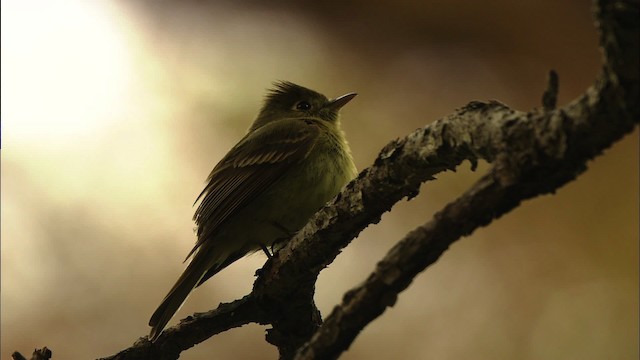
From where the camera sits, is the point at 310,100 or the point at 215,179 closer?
the point at 215,179

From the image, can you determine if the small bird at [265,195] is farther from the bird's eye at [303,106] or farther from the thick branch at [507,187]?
the thick branch at [507,187]

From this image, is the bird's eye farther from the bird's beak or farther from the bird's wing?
the bird's wing

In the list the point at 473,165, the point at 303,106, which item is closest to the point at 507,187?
the point at 473,165

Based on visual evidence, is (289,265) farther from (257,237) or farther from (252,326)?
(252,326)

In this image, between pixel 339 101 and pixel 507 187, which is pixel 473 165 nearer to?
pixel 507 187

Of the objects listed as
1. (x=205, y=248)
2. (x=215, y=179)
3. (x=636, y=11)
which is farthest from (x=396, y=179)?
(x=215, y=179)

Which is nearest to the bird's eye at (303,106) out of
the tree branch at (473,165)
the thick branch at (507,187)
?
the tree branch at (473,165)

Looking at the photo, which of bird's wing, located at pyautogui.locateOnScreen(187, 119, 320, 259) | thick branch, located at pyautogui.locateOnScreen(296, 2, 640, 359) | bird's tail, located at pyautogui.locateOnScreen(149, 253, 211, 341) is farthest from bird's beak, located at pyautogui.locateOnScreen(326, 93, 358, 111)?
thick branch, located at pyautogui.locateOnScreen(296, 2, 640, 359)
